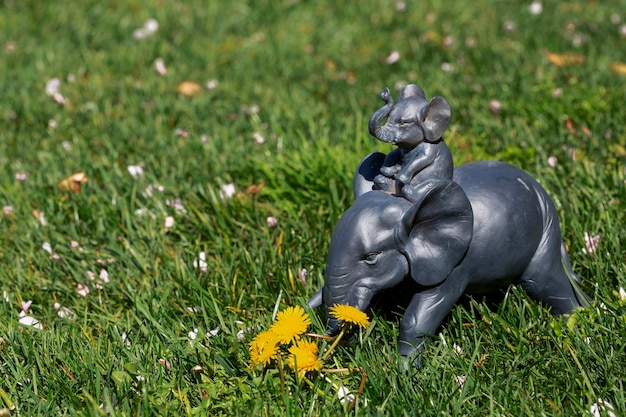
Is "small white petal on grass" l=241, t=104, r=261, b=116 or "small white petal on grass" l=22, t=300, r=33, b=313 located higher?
"small white petal on grass" l=22, t=300, r=33, b=313

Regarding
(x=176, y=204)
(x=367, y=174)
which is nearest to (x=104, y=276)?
(x=176, y=204)

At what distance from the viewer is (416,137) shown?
7.86 feet

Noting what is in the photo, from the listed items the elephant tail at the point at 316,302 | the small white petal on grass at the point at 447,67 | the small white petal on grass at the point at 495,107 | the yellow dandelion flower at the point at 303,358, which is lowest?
the small white petal on grass at the point at 447,67

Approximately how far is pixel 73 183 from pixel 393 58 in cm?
235

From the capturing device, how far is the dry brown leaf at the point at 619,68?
5.10m

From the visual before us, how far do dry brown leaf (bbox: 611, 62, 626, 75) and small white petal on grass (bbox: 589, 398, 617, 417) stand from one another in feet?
11.2

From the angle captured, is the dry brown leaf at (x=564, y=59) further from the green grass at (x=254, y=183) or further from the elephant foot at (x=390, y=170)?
the elephant foot at (x=390, y=170)

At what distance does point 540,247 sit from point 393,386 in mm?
689

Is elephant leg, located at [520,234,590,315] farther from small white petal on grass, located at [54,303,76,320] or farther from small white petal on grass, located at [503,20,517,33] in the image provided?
small white petal on grass, located at [503,20,517,33]

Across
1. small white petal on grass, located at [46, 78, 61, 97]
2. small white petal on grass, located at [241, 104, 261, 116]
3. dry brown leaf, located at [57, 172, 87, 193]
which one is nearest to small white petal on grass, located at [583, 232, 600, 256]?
small white petal on grass, located at [241, 104, 261, 116]

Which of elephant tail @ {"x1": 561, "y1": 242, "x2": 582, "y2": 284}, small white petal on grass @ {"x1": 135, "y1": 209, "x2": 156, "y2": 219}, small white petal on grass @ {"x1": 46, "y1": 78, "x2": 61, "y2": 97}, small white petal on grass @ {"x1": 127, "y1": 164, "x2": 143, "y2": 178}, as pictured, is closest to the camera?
elephant tail @ {"x1": 561, "y1": 242, "x2": 582, "y2": 284}

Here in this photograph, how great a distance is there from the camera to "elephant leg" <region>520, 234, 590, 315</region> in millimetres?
2561

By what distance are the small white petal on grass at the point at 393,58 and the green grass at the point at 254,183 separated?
4 cm

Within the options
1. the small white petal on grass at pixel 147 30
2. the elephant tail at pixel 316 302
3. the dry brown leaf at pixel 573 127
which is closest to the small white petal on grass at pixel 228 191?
the elephant tail at pixel 316 302
